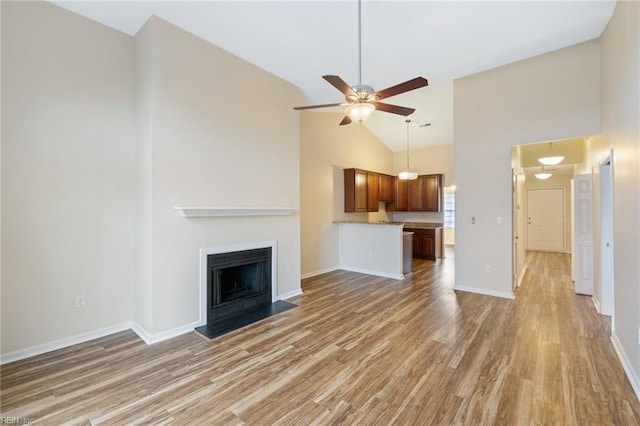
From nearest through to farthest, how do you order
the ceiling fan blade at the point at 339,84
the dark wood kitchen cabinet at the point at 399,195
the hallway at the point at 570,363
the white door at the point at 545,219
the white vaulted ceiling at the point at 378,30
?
the hallway at the point at 570,363
the ceiling fan blade at the point at 339,84
the white vaulted ceiling at the point at 378,30
the dark wood kitchen cabinet at the point at 399,195
the white door at the point at 545,219

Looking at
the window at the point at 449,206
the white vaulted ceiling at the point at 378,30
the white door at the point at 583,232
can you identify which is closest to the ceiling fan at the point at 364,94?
the white vaulted ceiling at the point at 378,30

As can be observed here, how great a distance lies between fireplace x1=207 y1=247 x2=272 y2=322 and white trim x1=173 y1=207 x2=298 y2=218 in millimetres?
502

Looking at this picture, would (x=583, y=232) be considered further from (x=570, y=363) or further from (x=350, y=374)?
(x=350, y=374)

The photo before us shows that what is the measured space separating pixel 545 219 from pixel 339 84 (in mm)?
9483

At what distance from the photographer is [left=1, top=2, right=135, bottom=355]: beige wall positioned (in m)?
2.54

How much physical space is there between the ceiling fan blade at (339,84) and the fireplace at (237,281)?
237 centimetres

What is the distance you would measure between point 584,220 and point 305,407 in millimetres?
5174

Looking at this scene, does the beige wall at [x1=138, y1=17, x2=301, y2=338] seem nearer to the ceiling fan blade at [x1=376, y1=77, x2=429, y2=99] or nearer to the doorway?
the ceiling fan blade at [x1=376, y1=77, x2=429, y2=99]

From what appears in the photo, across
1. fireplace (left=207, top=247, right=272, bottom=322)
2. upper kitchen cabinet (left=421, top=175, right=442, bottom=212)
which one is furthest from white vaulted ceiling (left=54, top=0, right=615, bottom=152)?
upper kitchen cabinet (left=421, top=175, right=442, bottom=212)

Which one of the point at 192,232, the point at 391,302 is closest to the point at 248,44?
the point at 192,232

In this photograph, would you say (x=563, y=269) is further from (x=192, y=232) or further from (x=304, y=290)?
(x=192, y=232)

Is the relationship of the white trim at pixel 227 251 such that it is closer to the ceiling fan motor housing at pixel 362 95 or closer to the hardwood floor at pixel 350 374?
the hardwood floor at pixel 350 374

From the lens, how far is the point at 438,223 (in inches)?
311

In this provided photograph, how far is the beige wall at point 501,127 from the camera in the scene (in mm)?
3615
